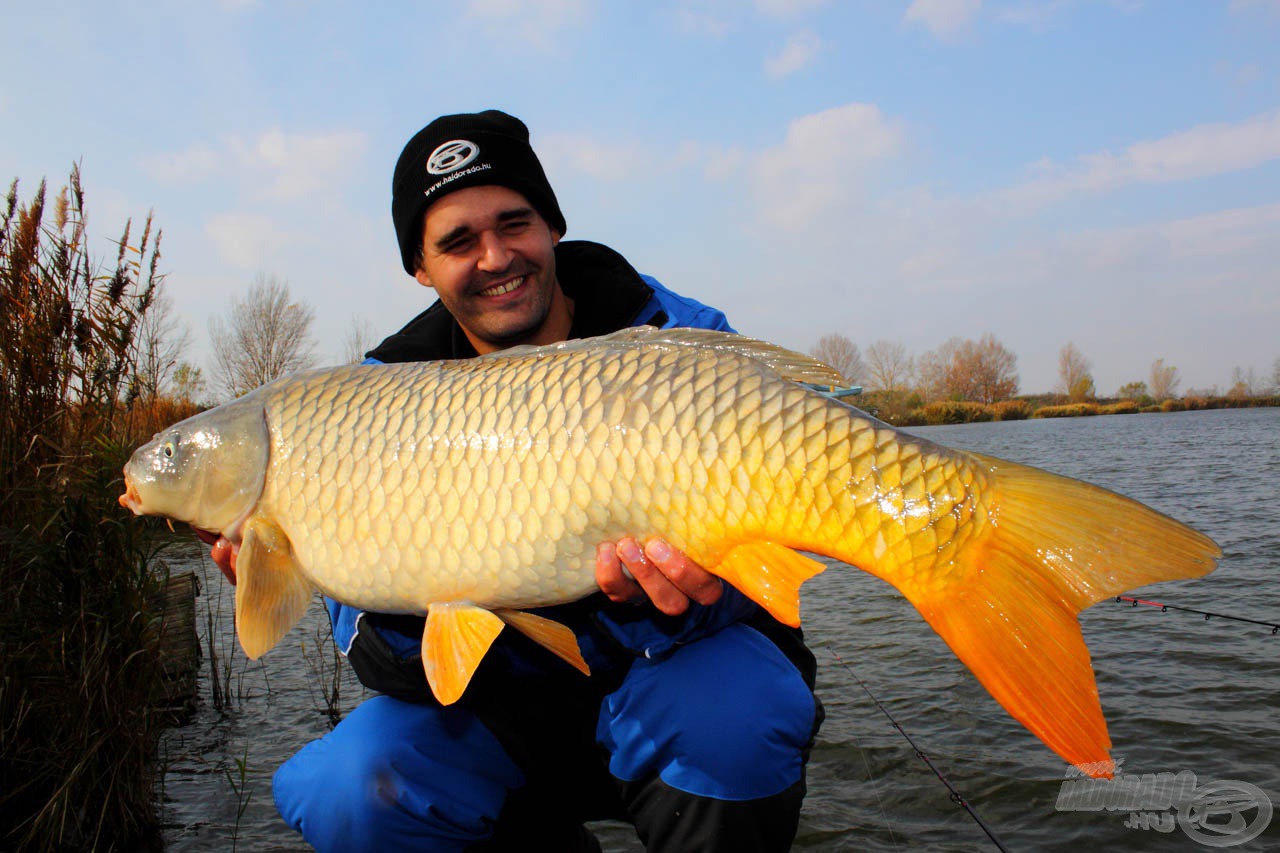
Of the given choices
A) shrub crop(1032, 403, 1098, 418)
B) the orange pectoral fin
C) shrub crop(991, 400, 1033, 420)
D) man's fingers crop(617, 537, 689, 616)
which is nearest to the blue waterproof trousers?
man's fingers crop(617, 537, 689, 616)

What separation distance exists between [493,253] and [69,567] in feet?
5.77

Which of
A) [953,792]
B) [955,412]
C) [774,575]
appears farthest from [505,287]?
[955,412]

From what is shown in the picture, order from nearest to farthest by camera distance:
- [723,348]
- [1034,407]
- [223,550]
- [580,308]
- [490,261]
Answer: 1. [723,348]
2. [223,550]
3. [490,261]
4. [580,308]
5. [1034,407]

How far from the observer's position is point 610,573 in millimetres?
1642

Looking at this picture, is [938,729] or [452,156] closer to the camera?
[452,156]

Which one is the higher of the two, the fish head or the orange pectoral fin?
the fish head


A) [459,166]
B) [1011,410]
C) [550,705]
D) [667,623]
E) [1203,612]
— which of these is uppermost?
[459,166]

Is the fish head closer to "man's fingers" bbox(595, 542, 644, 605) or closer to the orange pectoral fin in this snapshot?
the orange pectoral fin

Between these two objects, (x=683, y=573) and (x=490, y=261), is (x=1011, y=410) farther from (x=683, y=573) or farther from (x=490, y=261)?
(x=683, y=573)

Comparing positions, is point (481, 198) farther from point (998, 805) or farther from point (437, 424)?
point (998, 805)

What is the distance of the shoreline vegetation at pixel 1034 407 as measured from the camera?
123 feet

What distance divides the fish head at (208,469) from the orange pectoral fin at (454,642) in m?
0.55

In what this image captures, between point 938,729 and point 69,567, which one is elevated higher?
point 69,567

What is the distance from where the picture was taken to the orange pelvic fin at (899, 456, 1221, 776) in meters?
1.29
